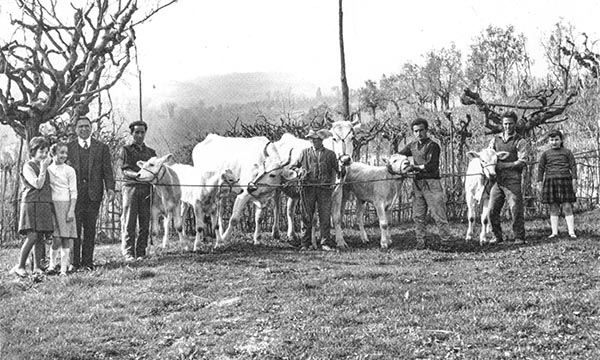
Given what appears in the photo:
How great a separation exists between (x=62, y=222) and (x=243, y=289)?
3390mm

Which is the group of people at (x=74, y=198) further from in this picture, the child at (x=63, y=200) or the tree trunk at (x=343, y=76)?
the tree trunk at (x=343, y=76)

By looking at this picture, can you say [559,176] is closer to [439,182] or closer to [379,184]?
[439,182]

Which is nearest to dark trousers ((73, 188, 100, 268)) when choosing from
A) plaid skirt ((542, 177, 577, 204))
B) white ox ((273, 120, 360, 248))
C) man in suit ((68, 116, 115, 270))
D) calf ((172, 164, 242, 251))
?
man in suit ((68, 116, 115, 270))

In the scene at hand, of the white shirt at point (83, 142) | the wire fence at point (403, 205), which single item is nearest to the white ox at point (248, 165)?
the wire fence at point (403, 205)

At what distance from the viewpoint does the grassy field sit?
19.4 ft

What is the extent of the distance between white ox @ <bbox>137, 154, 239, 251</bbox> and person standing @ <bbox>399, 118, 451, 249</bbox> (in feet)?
11.9

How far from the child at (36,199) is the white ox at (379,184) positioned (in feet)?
18.1

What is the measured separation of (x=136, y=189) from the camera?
36.7 feet

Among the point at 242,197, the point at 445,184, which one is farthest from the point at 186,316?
the point at 445,184

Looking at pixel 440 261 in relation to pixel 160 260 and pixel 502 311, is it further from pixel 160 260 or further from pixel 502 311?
pixel 160 260

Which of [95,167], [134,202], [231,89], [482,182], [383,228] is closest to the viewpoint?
[95,167]

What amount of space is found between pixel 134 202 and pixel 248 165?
10.8 feet

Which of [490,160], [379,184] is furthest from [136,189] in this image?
[490,160]

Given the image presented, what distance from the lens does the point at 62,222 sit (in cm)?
965
